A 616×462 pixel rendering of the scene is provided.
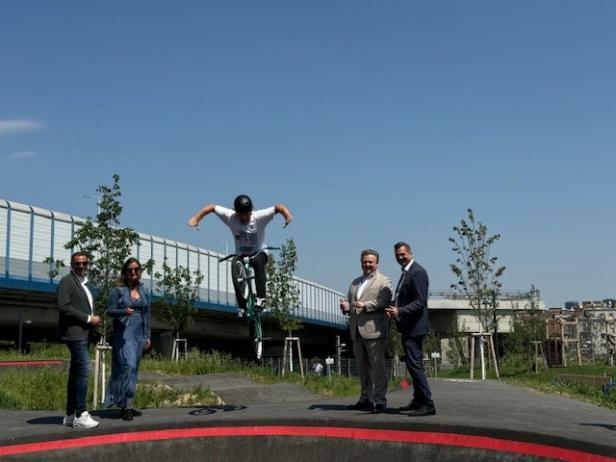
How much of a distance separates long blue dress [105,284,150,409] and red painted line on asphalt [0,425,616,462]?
124cm

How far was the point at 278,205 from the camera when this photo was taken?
9312 millimetres

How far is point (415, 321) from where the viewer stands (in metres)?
8.45

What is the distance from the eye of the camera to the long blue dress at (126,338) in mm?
9047

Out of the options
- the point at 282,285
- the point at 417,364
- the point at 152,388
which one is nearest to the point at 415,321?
the point at 417,364

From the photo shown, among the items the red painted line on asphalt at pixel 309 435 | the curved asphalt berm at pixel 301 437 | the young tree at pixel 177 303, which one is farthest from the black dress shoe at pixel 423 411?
the young tree at pixel 177 303

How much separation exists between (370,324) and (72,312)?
3651 millimetres

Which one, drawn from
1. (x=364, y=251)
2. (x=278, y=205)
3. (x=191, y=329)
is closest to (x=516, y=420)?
(x=364, y=251)

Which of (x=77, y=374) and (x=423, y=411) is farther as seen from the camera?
(x=423, y=411)

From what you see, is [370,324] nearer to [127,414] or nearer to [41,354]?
[127,414]

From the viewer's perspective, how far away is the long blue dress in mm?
9047

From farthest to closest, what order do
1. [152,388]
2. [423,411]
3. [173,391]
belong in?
1. [152,388]
2. [173,391]
3. [423,411]

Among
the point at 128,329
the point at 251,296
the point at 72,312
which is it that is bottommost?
the point at 128,329

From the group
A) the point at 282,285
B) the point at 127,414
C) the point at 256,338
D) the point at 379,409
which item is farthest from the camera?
the point at 282,285

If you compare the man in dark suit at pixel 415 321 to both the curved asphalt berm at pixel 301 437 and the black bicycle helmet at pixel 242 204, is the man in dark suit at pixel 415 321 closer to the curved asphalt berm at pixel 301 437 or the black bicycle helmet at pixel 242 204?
the curved asphalt berm at pixel 301 437
